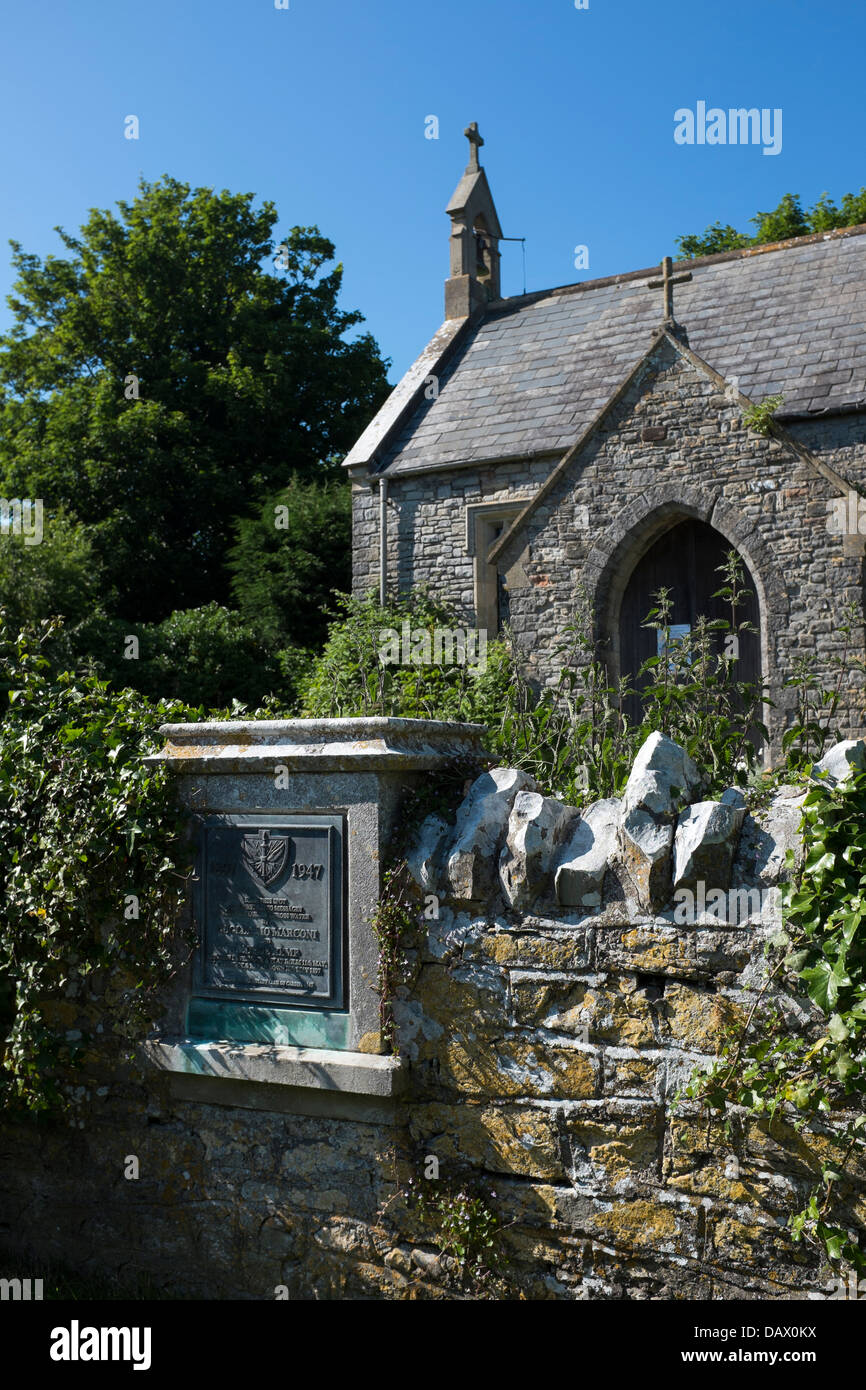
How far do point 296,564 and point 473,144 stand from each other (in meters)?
6.64

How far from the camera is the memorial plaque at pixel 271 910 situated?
3475 mm

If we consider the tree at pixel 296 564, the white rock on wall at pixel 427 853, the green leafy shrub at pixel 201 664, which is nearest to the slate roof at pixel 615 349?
the tree at pixel 296 564

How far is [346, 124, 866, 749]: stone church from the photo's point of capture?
1010 cm

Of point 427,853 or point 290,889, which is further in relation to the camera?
point 290,889

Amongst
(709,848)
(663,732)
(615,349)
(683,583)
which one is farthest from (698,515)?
(709,848)

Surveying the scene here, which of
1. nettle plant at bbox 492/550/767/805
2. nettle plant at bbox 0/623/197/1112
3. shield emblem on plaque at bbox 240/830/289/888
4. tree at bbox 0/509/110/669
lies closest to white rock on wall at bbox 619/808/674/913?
nettle plant at bbox 492/550/767/805

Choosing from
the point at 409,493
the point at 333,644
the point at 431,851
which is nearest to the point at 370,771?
the point at 431,851

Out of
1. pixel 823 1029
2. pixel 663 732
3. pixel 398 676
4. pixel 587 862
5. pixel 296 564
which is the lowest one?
pixel 823 1029

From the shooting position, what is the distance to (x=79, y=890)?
3.88m

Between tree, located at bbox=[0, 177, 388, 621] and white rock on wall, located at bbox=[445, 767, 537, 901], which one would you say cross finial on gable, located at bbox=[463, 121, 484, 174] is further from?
white rock on wall, located at bbox=[445, 767, 537, 901]

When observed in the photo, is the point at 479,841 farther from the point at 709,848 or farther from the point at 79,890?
the point at 79,890

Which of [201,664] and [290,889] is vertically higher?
[201,664]

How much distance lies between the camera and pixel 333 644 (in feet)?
43.7

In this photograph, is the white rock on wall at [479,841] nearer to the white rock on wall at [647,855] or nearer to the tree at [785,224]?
the white rock on wall at [647,855]
